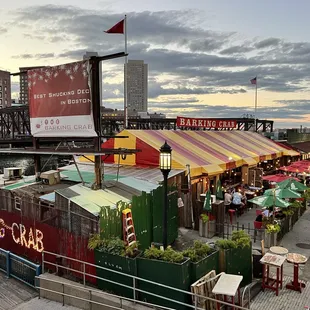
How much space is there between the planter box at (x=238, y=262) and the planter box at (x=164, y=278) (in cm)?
153

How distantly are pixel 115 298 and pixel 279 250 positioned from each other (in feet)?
16.9

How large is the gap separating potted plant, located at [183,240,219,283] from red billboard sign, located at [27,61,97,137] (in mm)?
6543

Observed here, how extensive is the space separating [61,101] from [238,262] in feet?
29.8

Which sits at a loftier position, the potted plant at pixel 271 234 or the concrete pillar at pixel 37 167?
the concrete pillar at pixel 37 167

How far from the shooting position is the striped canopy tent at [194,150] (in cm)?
1877

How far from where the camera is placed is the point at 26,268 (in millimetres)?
11039

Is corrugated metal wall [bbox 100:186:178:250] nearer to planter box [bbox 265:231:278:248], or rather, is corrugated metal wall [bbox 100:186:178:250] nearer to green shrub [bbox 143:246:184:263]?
green shrub [bbox 143:246:184:263]

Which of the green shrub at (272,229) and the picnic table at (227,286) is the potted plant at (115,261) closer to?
the picnic table at (227,286)

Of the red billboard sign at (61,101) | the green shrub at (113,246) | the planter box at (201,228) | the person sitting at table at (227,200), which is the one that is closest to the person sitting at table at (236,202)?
the person sitting at table at (227,200)

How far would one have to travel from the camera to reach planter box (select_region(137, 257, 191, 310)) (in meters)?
7.81

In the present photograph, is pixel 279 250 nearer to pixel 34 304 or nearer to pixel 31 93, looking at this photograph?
pixel 34 304

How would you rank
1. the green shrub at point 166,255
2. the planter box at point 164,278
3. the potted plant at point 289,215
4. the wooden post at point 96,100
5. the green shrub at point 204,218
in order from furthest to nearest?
the potted plant at point 289,215 < the green shrub at point 204,218 < the wooden post at point 96,100 < the green shrub at point 166,255 < the planter box at point 164,278

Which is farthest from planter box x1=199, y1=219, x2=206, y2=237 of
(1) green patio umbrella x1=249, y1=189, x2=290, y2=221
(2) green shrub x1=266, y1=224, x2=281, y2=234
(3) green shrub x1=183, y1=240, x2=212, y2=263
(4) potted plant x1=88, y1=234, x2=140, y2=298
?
(4) potted plant x1=88, y1=234, x2=140, y2=298

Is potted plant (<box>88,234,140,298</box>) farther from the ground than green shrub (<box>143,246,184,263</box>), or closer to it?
closer to it
